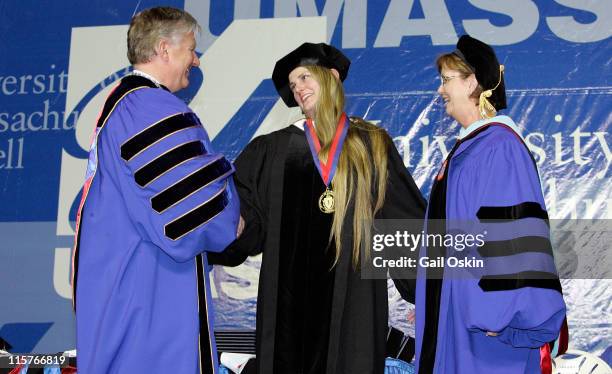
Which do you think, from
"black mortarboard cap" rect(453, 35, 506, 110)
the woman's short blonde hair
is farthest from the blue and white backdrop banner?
the woman's short blonde hair

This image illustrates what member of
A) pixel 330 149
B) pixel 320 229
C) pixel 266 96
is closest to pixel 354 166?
pixel 330 149

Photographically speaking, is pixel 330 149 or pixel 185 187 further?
pixel 330 149

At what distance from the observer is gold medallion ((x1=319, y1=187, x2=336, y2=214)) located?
370 centimetres

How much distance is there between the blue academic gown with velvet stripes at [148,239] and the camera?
119 inches

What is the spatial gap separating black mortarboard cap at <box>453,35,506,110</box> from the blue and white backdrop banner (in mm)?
1509

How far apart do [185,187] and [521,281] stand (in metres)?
1.27

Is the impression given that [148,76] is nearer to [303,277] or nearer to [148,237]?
[148,237]

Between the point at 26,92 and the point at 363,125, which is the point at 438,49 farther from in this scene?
the point at 26,92

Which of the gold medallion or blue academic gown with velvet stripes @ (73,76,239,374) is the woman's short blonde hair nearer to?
blue academic gown with velvet stripes @ (73,76,239,374)

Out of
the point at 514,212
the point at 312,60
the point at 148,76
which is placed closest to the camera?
the point at 514,212

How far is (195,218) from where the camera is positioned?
3.08 m

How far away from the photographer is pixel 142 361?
3.01 meters

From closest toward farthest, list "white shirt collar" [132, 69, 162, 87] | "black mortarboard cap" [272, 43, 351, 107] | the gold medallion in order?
"white shirt collar" [132, 69, 162, 87], the gold medallion, "black mortarboard cap" [272, 43, 351, 107]

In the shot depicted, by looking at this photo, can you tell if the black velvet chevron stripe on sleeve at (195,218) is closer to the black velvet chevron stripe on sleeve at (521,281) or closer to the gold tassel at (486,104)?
the black velvet chevron stripe on sleeve at (521,281)
